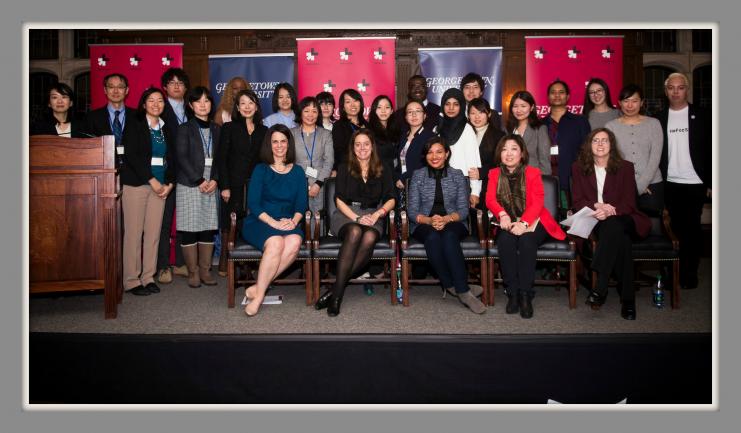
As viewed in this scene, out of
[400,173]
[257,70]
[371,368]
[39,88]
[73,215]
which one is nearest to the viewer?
[371,368]

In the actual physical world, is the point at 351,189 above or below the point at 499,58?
below

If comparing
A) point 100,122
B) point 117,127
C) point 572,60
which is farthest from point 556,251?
point 100,122

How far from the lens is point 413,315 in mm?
3762

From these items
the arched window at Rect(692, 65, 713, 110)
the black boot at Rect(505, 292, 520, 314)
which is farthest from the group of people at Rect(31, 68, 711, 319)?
the arched window at Rect(692, 65, 713, 110)

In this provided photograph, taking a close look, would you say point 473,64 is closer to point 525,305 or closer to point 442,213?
point 442,213

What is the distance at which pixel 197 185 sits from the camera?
14.8 feet

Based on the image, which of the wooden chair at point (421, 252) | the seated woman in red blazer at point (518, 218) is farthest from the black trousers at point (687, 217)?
the wooden chair at point (421, 252)

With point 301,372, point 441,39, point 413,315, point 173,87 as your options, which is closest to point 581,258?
point 413,315

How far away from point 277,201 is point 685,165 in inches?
123

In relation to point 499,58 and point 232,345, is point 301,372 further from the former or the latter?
point 499,58

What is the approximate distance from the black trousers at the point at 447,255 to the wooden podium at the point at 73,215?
2083mm

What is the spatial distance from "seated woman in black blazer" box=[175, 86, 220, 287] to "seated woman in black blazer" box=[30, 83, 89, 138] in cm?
73

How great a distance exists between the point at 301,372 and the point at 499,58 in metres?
4.53

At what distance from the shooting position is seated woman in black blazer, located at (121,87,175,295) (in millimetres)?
4238
